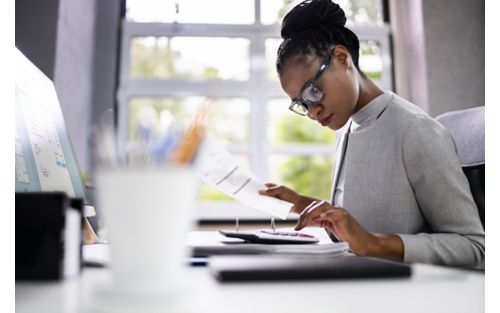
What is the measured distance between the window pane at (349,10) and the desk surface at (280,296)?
9.58ft

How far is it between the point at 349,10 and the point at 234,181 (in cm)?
258

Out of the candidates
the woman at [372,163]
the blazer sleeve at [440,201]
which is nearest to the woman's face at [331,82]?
the woman at [372,163]

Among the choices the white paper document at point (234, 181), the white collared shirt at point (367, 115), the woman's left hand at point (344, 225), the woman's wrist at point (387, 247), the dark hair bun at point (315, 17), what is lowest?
the woman's wrist at point (387, 247)

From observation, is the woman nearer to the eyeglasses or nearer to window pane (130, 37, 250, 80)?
the eyeglasses

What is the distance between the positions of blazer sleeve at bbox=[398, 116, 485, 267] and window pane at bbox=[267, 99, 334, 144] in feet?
6.26

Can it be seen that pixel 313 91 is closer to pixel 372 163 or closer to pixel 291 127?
pixel 372 163

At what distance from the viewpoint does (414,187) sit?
1.14 m

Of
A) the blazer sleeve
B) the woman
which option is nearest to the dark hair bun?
the woman

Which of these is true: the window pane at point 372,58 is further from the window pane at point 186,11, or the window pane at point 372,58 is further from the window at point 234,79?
the window pane at point 186,11

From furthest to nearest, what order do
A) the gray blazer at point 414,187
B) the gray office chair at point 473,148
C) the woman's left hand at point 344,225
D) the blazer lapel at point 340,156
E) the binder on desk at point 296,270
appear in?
1. the blazer lapel at point 340,156
2. the gray office chair at point 473,148
3. the gray blazer at point 414,187
4. the woman's left hand at point 344,225
5. the binder on desk at point 296,270

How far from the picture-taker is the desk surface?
34cm

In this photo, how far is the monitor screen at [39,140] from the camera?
2.40ft

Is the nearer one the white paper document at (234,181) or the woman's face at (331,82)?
the white paper document at (234,181)

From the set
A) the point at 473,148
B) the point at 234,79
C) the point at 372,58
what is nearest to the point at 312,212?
the point at 473,148
